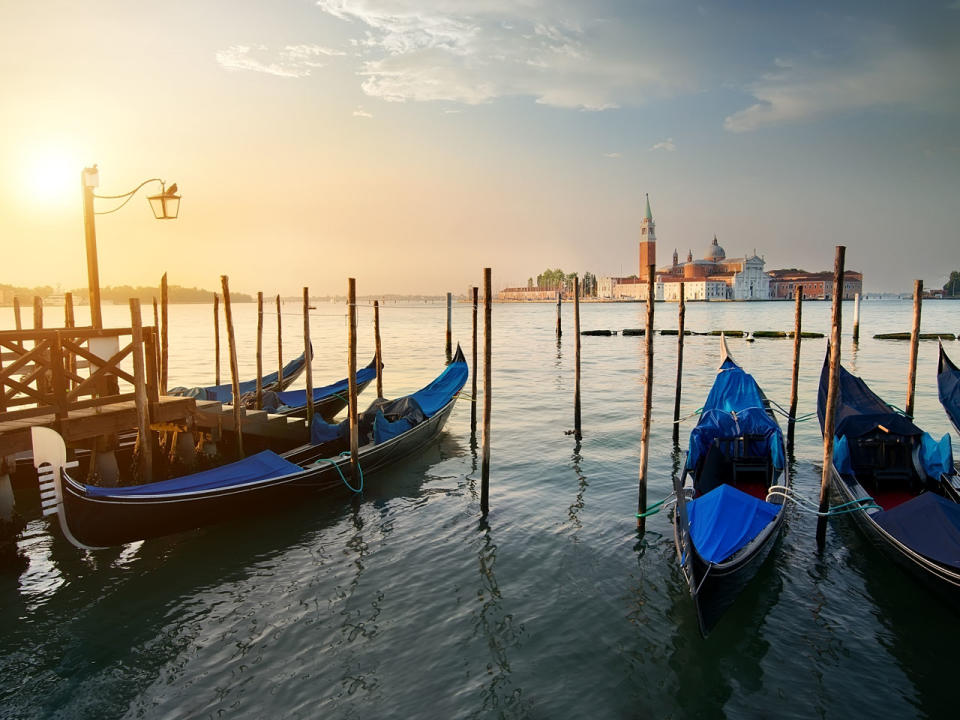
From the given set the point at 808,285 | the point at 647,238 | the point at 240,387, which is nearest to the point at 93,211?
the point at 240,387

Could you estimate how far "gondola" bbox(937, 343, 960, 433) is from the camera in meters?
8.72

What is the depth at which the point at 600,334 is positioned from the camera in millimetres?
35312

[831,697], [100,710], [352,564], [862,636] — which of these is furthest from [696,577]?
[100,710]

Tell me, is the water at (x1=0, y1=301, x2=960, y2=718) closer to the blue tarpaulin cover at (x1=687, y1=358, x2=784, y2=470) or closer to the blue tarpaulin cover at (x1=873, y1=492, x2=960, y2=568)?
the blue tarpaulin cover at (x1=873, y1=492, x2=960, y2=568)

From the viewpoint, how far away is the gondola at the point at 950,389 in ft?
28.6

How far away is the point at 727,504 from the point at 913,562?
1417mm

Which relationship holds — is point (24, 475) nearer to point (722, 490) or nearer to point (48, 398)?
point (48, 398)

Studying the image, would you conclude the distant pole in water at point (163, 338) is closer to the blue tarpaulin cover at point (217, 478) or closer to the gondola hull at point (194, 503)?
the gondola hull at point (194, 503)

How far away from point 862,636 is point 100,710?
525 cm

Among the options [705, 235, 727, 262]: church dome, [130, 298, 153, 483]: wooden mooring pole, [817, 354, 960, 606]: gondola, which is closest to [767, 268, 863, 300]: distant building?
[705, 235, 727, 262]: church dome

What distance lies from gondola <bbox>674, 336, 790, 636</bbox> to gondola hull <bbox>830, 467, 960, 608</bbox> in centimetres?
75

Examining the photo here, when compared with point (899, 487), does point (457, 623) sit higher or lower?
lower

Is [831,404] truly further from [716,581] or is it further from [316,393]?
[316,393]

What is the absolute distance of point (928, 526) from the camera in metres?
4.80
